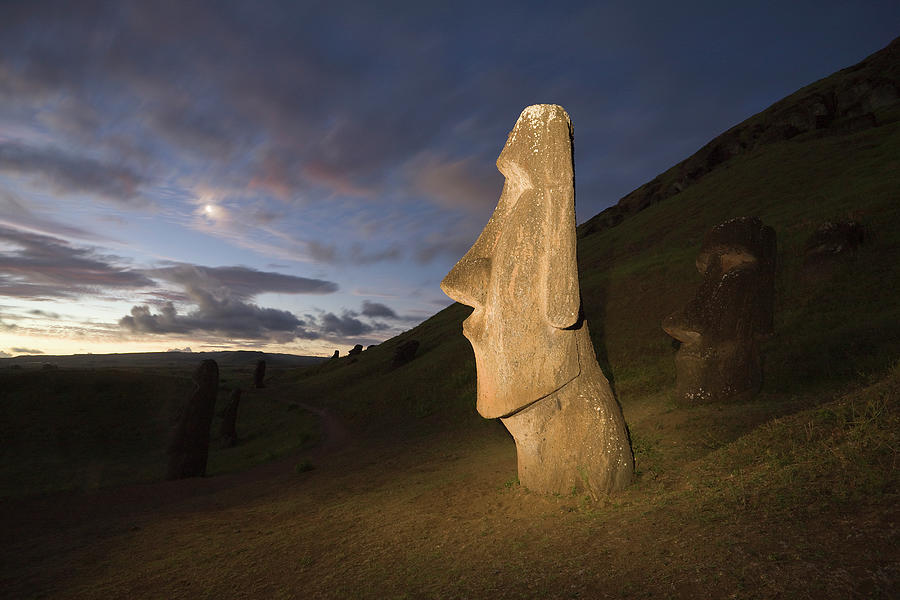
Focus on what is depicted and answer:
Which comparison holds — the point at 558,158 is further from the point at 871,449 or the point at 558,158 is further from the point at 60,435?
the point at 60,435

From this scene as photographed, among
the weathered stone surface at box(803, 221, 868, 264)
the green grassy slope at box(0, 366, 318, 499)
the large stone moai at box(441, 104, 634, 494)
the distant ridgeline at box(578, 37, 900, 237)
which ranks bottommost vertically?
the green grassy slope at box(0, 366, 318, 499)

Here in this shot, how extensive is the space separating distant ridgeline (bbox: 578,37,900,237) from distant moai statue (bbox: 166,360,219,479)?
7096 cm

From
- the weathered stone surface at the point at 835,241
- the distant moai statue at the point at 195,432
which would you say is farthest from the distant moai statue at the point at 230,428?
the weathered stone surface at the point at 835,241

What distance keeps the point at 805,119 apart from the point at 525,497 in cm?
8540

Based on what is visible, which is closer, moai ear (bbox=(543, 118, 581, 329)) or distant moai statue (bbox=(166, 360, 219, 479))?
moai ear (bbox=(543, 118, 581, 329))

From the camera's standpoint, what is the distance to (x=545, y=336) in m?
7.06

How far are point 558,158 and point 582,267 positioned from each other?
4705 centimetres

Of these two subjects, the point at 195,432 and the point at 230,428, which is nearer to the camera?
the point at 195,432

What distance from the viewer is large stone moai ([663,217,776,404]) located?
12.2m

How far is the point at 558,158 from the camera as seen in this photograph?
723cm

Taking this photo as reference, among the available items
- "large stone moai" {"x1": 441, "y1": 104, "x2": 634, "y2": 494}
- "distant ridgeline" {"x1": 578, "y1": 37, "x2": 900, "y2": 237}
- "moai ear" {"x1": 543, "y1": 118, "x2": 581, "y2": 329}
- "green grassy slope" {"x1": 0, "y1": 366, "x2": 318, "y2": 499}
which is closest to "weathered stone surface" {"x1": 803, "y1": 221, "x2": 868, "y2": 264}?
"large stone moai" {"x1": 441, "y1": 104, "x2": 634, "y2": 494}

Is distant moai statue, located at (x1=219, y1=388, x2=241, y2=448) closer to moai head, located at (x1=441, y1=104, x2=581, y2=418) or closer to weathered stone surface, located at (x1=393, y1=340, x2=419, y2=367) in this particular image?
weathered stone surface, located at (x1=393, y1=340, x2=419, y2=367)

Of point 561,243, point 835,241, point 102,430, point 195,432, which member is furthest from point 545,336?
point 102,430

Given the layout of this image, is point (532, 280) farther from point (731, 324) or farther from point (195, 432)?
point (195, 432)
